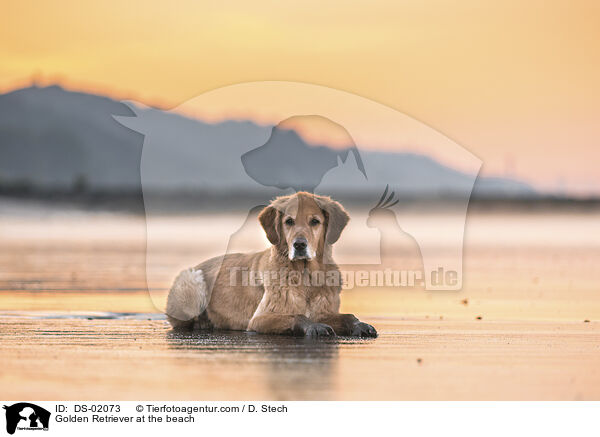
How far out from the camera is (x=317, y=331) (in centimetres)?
923

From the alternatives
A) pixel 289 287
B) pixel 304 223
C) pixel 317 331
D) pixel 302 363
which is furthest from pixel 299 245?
pixel 302 363

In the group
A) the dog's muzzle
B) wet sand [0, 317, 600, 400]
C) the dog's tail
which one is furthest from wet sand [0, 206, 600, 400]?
the dog's muzzle

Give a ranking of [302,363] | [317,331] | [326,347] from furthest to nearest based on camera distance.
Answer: [317,331] → [326,347] → [302,363]

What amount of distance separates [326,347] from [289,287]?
1.14 m

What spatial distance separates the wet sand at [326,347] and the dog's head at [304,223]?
941mm

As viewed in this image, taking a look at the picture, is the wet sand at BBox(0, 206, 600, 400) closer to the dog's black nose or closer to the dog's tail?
the dog's tail

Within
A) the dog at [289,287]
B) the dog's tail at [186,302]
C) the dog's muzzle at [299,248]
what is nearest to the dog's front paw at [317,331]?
the dog at [289,287]

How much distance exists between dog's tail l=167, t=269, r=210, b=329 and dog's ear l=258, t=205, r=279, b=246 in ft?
3.70

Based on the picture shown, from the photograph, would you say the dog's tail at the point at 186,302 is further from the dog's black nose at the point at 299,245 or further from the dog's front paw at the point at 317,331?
the dog's front paw at the point at 317,331

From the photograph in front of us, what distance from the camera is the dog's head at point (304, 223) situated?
955cm
